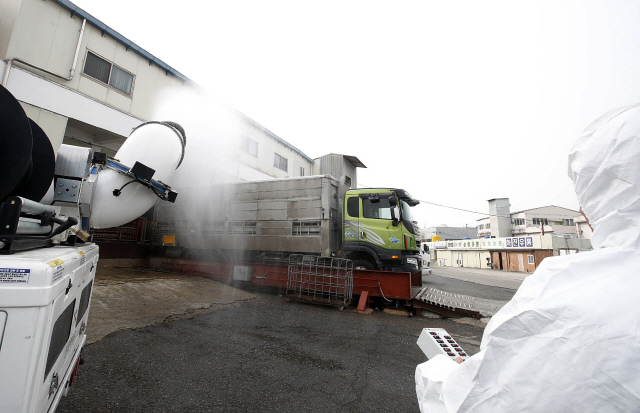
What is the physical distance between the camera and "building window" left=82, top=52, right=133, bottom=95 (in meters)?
9.48

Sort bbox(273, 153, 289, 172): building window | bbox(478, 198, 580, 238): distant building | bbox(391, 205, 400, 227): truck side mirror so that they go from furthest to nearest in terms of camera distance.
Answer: bbox(478, 198, 580, 238): distant building
bbox(273, 153, 289, 172): building window
bbox(391, 205, 400, 227): truck side mirror

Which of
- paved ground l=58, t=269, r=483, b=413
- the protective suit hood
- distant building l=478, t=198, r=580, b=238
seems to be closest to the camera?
the protective suit hood

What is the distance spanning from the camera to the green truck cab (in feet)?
22.4

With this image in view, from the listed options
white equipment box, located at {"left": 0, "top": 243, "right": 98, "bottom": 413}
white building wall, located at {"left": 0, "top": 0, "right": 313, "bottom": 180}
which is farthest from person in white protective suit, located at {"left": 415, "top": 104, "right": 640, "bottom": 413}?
white building wall, located at {"left": 0, "top": 0, "right": 313, "bottom": 180}

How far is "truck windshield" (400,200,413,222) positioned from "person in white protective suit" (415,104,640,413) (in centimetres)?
608

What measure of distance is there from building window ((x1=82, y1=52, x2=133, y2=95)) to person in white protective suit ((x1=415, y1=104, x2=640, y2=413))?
13.0m

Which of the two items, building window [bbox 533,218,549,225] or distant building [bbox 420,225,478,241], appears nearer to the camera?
building window [bbox 533,218,549,225]

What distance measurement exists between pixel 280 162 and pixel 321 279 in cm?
1248

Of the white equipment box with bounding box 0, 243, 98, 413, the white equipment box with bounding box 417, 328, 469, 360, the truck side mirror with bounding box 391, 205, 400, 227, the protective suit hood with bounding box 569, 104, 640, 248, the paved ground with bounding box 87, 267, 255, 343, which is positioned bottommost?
the paved ground with bounding box 87, 267, 255, 343

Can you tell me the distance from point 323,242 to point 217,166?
5.61 meters

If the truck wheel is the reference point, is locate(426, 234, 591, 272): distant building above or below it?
above

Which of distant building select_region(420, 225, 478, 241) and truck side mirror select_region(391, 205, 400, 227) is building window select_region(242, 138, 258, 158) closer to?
truck side mirror select_region(391, 205, 400, 227)

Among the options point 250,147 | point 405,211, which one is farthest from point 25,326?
point 250,147

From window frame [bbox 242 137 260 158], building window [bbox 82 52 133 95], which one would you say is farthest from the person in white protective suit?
window frame [bbox 242 137 260 158]
